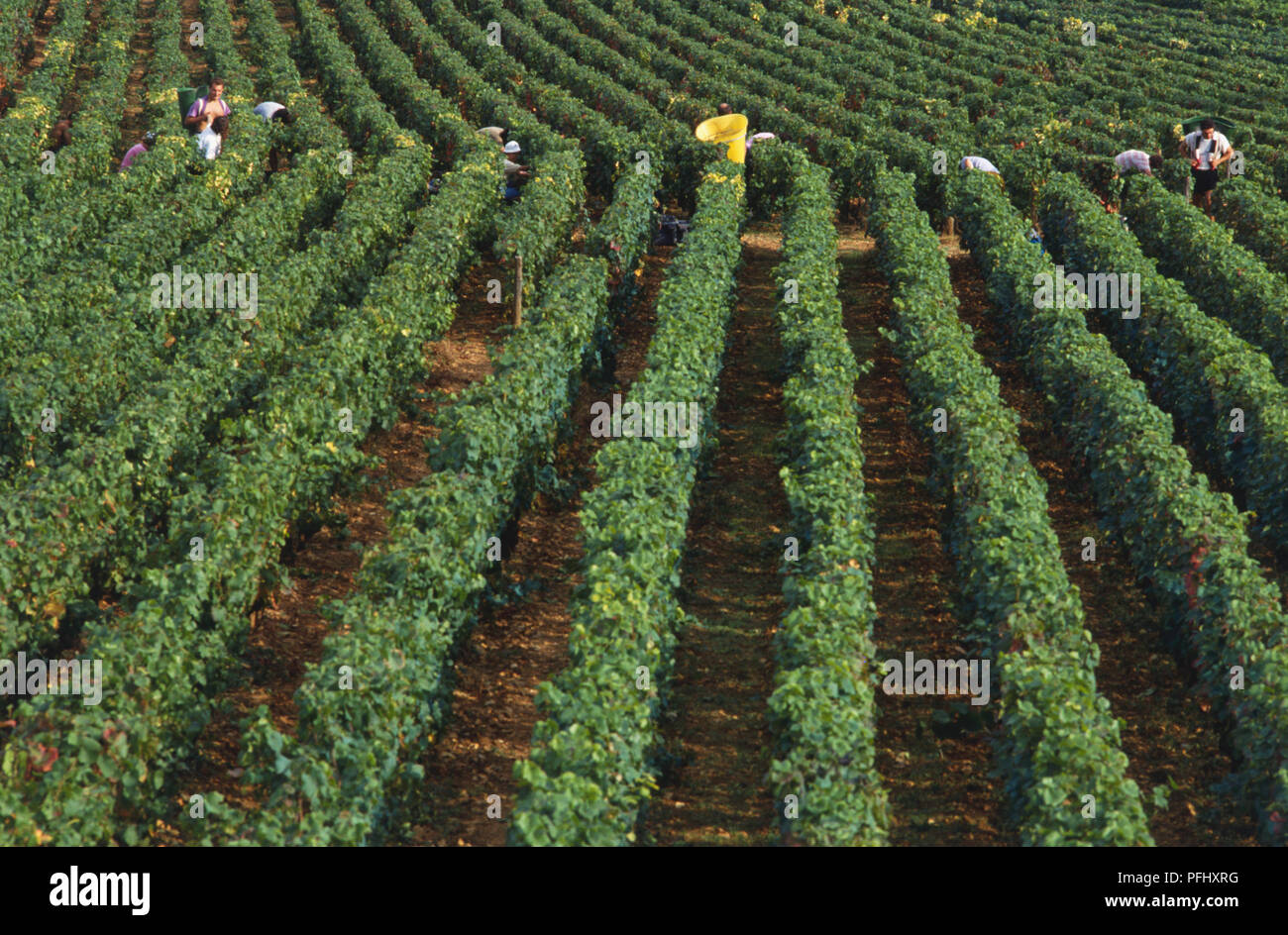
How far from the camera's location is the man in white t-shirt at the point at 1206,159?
88.1 ft

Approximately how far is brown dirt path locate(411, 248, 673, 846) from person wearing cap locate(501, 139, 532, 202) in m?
10.9

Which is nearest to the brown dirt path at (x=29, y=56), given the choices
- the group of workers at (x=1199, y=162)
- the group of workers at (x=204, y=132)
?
the group of workers at (x=204, y=132)

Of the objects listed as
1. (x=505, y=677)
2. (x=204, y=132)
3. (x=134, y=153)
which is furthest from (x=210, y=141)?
(x=505, y=677)

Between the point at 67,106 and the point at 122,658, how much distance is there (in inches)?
1153

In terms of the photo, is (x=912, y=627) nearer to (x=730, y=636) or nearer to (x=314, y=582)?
(x=730, y=636)

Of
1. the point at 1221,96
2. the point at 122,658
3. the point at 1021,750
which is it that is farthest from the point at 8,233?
the point at 1221,96

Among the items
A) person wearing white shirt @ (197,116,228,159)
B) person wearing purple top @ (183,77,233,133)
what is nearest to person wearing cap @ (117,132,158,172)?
person wearing purple top @ (183,77,233,133)

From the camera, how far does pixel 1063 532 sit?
16.2 metres

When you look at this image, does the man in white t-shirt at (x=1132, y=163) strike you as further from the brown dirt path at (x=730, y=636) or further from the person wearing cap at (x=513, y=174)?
the person wearing cap at (x=513, y=174)

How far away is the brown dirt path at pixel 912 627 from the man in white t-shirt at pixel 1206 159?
9.41m

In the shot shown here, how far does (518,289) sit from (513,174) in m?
8.15

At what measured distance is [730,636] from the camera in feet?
46.7

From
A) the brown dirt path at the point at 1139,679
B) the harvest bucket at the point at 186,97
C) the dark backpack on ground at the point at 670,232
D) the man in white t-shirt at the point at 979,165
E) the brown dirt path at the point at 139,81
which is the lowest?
the brown dirt path at the point at 1139,679
